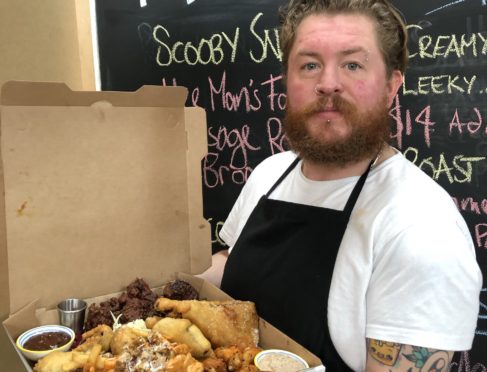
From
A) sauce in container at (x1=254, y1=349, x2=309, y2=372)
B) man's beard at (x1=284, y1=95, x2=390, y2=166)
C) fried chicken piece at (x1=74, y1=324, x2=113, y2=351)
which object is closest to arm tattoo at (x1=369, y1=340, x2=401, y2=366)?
sauce in container at (x1=254, y1=349, x2=309, y2=372)

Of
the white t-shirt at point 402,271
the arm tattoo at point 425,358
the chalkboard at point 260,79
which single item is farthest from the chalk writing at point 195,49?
the arm tattoo at point 425,358

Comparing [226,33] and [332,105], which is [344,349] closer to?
[332,105]

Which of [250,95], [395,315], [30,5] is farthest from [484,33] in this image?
[30,5]

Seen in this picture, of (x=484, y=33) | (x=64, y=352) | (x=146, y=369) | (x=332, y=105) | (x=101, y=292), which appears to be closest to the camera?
(x=146, y=369)

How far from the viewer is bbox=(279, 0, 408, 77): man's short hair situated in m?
1.22

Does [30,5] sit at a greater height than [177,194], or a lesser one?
greater

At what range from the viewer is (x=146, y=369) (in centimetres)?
88

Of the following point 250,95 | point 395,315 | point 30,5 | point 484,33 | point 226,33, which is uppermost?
point 30,5

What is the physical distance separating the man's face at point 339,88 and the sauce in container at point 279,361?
0.57 meters

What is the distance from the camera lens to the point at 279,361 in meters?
1.00

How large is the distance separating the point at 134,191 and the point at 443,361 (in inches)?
37.1

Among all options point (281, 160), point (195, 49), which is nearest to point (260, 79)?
point (195, 49)

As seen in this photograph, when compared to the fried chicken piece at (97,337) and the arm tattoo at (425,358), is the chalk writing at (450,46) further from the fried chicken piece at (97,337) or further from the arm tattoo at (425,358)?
the fried chicken piece at (97,337)

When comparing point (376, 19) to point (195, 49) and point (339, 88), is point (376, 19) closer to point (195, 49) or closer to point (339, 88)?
point (339, 88)
